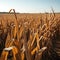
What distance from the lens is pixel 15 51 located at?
5.75ft

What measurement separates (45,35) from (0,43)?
3.12 ft

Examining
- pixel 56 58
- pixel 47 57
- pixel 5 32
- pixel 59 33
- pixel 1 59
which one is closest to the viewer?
pixel 1 59

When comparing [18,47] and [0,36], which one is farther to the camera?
[0,36]

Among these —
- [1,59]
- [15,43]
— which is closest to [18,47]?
[15,43]

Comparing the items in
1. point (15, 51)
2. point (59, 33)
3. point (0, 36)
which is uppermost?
point (15, 51)

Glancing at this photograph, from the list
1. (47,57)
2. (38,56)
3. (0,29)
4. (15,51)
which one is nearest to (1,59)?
(15,51)

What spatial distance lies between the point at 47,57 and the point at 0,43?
0.96 meters

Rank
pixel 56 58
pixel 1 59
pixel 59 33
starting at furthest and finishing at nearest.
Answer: pixel 59 33
pixel 56 58
pixel 1 59

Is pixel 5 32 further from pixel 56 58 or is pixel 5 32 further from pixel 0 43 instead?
pixel 56 58

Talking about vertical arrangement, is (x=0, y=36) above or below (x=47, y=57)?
above

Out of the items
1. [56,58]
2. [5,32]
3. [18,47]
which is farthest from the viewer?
[5,32]

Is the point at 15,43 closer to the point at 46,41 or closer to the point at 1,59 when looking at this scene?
the point at 1,59

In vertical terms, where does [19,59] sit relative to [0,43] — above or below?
above

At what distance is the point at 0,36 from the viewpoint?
3.91 m
